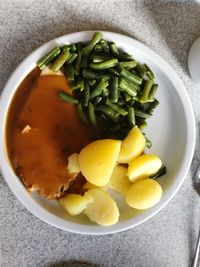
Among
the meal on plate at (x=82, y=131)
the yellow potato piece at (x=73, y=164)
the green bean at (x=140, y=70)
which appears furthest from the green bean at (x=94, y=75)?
the yellow potato piece at (x=73, y=164)

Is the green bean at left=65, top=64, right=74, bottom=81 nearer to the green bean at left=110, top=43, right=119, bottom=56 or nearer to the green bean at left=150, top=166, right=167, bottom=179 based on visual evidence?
the green bean at left=110, top=43, right=119, bottom=56

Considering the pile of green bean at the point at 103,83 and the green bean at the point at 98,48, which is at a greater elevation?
the green bean at the point at 98,48

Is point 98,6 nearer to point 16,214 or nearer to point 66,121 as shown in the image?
point 66,121

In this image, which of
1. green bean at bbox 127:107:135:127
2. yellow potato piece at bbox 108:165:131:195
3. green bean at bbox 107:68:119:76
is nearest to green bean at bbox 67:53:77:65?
green bean at bbox 107:68:119:76

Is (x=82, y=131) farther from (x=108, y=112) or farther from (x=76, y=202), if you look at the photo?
(x=76, y=202)

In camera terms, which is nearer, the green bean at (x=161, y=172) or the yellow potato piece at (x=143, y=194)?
the yellow potato piece at (x=143, y=194)

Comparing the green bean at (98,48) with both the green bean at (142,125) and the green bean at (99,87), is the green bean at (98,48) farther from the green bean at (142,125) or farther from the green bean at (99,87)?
the green bean at (142,125)
